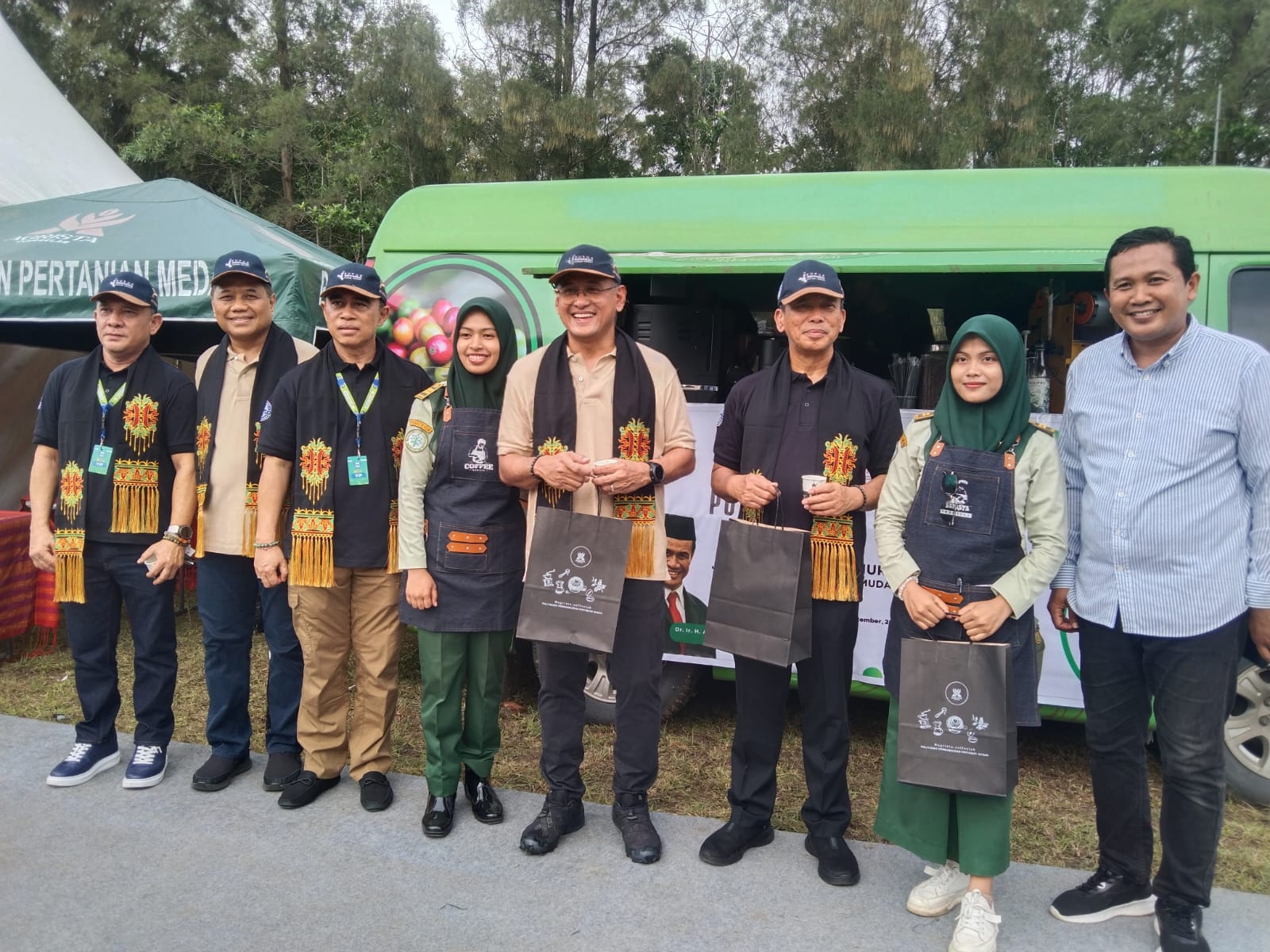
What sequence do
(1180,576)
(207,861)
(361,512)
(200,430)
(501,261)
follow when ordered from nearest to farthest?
(1180,576)
(207,861)
(361,512)
(200,430)
(501,261)

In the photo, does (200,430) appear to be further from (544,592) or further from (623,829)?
(623,829)

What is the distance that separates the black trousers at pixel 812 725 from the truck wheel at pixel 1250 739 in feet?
6.53

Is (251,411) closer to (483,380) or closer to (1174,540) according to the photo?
(483,380)

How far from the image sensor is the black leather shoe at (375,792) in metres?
3.40

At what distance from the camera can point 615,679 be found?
10.3 feet

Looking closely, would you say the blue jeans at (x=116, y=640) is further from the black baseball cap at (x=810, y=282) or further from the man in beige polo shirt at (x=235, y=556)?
the black baseball cap at (x=810, y=282)

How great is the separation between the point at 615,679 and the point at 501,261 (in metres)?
2.45

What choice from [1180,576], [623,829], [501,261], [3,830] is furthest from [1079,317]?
[3,830]

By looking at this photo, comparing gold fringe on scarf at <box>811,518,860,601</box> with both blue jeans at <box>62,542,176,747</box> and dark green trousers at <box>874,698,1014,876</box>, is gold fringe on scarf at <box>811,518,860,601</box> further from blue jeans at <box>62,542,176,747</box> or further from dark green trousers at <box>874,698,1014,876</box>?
blue jeans at <box>62,542,176,747</box>

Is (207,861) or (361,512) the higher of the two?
(361,512)

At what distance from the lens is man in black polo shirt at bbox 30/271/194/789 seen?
355 centimetres

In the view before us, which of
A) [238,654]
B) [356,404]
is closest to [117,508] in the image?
[238,654]

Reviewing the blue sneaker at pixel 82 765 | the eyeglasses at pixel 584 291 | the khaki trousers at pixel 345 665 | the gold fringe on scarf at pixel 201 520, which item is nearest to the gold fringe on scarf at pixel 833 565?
the eyeglasses at pixel 584 291

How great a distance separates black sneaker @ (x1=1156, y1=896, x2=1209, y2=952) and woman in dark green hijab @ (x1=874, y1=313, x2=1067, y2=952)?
47 cm
